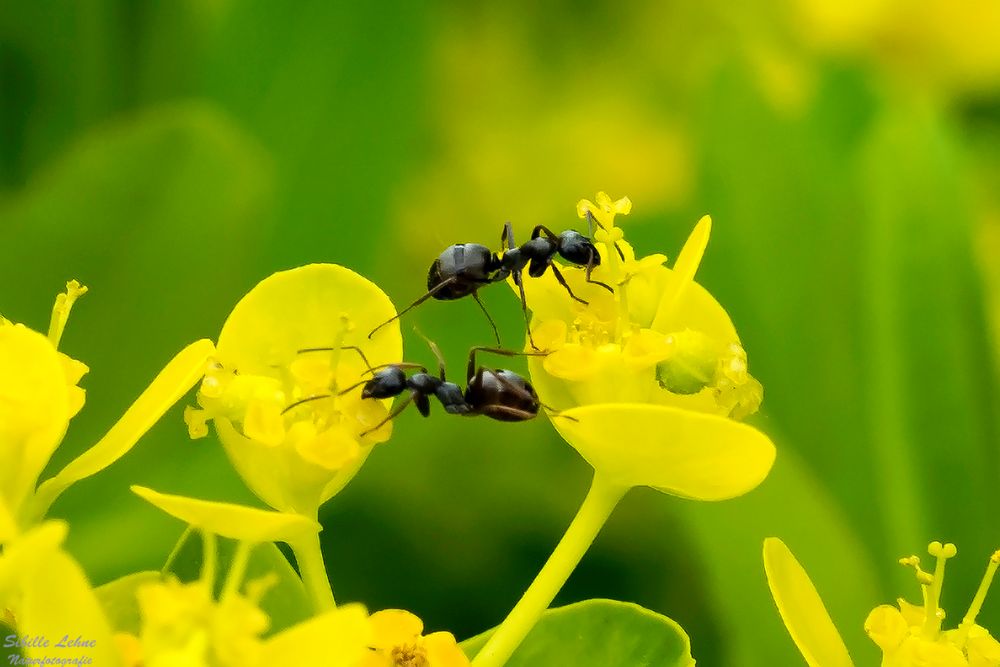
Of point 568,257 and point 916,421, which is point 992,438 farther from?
point 568,257

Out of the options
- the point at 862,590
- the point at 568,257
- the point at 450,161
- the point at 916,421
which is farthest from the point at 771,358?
the point at 450,161

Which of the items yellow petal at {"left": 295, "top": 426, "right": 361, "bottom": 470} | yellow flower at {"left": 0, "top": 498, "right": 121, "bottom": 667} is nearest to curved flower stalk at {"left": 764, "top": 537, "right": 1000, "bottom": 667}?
yellow petal at {"left": 295, "top": 426, "right": 361, "bottom": 470}

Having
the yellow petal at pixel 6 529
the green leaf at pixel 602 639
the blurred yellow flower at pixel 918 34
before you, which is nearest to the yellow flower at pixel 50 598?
the yellow petal at pixel 6 529

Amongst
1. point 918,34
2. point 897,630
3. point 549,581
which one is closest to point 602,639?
point 549,581

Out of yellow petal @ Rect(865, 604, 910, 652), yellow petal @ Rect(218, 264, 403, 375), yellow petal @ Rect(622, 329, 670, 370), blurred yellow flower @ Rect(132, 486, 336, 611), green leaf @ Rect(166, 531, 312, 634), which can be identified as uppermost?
yellow petal @ Rect(218, 264, 403, 375)

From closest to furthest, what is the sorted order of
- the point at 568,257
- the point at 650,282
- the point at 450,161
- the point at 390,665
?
the point at 390,665, the point at 650,282, the point at 568,257, the point at 450,161

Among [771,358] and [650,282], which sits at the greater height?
[650,282]

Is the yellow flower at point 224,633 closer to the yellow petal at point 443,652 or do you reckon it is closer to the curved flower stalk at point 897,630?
the yellow petal at point 443,652

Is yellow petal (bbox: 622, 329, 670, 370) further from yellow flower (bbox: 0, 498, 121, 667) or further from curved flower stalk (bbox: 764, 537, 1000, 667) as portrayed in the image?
yellow flower (bbox: 0, 498, 121, 667)
